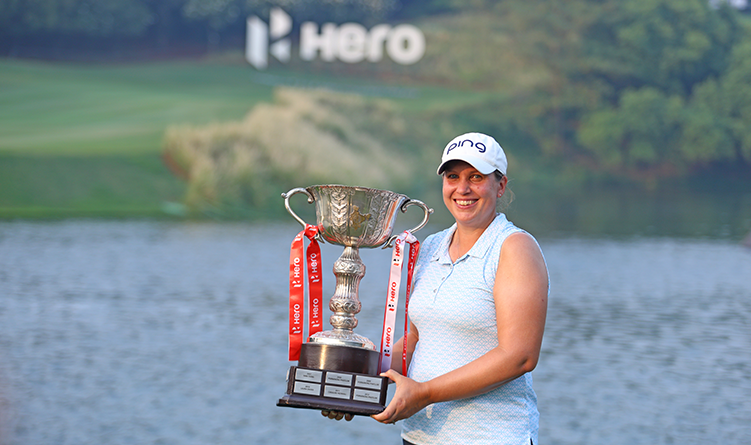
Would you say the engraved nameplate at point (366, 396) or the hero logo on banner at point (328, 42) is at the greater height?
the hero logo on banner at point (328, 42)

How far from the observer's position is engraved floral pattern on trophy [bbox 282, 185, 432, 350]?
8.09 feet

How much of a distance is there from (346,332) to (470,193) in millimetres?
569

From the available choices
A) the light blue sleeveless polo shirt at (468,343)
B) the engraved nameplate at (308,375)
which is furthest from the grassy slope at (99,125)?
the light blue sleeveless polo shirt at (468,343)

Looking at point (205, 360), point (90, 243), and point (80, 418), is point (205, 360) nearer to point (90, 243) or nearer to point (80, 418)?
point (80, 418)

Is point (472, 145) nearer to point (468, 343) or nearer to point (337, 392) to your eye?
point (468, 343)

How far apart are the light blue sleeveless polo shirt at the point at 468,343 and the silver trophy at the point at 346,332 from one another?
162 millimetres

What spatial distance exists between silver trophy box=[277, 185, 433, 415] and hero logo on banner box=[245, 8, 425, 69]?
31.3 metres

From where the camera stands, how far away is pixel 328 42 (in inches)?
1314

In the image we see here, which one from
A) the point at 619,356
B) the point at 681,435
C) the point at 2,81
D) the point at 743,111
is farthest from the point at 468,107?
the point at 681,435

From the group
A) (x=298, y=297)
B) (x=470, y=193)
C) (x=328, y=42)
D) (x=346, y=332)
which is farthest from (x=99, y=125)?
(x=470, y=193)

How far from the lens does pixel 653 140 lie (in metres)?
32.9

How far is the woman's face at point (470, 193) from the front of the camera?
2.12 m

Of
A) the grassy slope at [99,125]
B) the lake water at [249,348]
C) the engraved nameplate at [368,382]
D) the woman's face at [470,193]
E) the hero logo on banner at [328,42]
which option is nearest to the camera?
the woman's face at [470,193]

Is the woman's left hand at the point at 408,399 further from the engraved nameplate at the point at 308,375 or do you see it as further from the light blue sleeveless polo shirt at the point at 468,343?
the engraved nameplate at the point at 308,375
